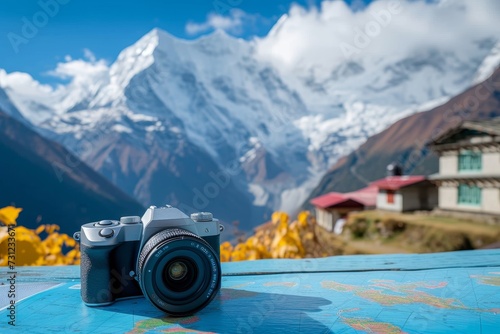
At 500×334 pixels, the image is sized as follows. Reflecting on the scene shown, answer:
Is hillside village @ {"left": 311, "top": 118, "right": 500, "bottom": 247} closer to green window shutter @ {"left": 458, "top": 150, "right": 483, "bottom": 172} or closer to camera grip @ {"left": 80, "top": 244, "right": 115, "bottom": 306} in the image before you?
green window shutter @ {"left": 458, "top": 150, "right": 483, "bottom": 172}

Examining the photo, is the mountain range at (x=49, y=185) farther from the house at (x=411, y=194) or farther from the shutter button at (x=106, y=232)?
the shutter button at (x=106, y=232)

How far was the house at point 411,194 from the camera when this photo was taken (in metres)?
22.8

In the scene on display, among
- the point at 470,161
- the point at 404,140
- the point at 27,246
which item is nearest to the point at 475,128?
the point at 470,161

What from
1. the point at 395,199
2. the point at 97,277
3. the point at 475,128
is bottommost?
the point at 395,199

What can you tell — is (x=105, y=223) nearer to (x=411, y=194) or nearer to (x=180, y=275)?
(x=180, y=275)

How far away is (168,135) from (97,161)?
38.3 metres

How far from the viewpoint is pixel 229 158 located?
190125 mm

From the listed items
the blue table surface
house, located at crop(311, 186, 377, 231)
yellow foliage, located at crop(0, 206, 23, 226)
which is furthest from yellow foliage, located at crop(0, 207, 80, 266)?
house, located at crop(311, 186, 377, 231)

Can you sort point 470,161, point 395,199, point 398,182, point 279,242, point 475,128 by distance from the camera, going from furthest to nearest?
point 395,199 < point 398,182 < point 470,161 < point 475,128 < point 279,242

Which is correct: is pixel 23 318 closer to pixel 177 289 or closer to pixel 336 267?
pixel 177 289

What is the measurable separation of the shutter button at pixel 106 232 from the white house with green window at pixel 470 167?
17590 millimetres

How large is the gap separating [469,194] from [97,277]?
1943 cm

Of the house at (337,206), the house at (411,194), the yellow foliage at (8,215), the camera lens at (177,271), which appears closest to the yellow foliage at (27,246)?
the yellow foliage at (8,215)

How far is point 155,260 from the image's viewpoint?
142 centimetres
